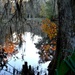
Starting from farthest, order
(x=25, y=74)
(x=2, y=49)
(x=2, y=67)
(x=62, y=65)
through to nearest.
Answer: (x=2, y=49) → (x=2, y=67) → (x=25, y=74) → (x=62, y=65)

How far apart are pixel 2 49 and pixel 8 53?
0.67 m

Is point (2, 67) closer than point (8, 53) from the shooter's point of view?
Yes

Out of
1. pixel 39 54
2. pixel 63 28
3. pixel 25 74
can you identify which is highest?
pixel 63 28

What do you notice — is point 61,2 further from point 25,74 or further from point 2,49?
point 2,49

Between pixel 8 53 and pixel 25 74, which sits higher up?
pixel 25 74

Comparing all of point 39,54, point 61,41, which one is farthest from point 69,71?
point 39,54

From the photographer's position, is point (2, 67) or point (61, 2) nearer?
point (61, 2)

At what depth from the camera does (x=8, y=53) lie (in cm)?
1314

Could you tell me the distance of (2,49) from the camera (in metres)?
12.6

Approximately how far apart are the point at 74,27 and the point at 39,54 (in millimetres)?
9922

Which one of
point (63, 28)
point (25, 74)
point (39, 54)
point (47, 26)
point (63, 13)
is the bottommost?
point (39, 54)

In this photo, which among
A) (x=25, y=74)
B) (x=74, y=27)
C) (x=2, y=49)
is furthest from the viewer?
(x=2, y=49)

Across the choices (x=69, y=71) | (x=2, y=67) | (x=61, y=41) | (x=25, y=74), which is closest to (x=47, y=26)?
(x=2, y=67)

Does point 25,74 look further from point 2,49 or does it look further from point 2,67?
point 2,49
